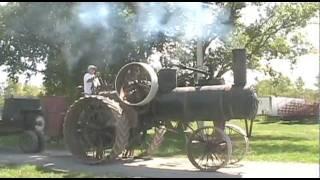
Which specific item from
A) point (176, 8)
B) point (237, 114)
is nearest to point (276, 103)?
point (176, 8)

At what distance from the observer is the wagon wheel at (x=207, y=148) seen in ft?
29.9

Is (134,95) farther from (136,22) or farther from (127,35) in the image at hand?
(127,35)

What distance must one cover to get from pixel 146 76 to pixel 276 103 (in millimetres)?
25526

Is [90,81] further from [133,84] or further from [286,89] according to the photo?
[286,89]

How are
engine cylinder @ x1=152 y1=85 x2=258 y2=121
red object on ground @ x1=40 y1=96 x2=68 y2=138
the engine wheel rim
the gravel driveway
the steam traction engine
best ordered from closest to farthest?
the gravel driveway → engine cylinder @ x1=152 y1=85 x2=258 y2=121 → the steam traction engine → the engine wheel rim → red object on ground @ x1=40 y1=96 x2=68 y2=138

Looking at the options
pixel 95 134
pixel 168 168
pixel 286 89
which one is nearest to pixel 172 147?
pixel 95 134

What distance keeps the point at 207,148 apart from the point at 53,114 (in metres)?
4.03

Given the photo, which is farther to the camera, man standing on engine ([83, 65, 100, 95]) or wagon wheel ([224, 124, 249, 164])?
man standing on engine ([83, 65, 100, 95])

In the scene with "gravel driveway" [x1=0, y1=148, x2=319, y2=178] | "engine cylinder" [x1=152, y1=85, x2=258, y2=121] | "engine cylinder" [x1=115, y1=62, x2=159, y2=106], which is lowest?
A: "gravel driveway" [x1=0, y1=148, x2=319, y2=178]

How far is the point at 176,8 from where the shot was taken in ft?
38.4

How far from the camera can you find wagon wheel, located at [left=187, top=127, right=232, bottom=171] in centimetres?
912

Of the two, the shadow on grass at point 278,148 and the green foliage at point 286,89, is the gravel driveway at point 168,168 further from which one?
the green foliage at point 286,89

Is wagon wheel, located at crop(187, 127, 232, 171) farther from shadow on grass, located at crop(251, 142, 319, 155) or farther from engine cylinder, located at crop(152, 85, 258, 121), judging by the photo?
shadow on grass, located at crop(251, 142, 319, 155)

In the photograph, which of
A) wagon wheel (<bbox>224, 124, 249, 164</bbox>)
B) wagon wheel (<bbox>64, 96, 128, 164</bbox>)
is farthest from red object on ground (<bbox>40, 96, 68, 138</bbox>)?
wagon wheel (<bbox>224, 124, 249, 164</bbox>)
